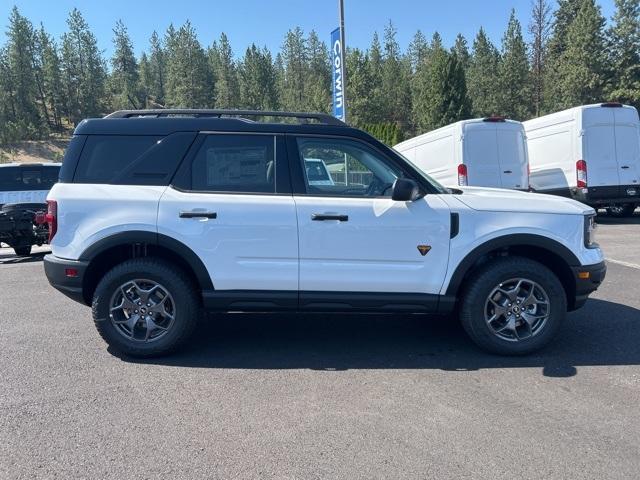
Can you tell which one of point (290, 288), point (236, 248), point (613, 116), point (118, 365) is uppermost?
point (613, 116)

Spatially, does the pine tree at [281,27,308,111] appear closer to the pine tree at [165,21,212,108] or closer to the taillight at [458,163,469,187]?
the pine tree at [165,21,212,108]

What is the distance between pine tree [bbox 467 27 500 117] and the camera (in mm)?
52406

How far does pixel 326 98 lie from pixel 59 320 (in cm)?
5774

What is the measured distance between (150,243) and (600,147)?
12667 millimetres

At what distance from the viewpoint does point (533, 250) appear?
14.5 feet

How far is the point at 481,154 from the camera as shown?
13047mm

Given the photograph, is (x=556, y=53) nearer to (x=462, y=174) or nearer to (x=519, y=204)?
(x=462, y=174)

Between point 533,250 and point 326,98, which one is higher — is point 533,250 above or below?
below

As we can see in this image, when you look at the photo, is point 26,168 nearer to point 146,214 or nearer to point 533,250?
point 146,214

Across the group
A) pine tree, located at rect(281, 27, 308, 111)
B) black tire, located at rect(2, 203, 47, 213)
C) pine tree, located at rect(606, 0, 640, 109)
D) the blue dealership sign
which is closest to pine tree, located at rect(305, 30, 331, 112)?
pine tree, located at rect(281, 27, 308, 111)

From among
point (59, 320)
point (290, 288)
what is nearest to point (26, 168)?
point (59, 320)

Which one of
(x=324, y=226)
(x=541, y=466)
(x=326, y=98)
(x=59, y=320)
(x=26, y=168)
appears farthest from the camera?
(x=326, y=98)

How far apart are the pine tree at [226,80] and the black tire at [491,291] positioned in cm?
7317

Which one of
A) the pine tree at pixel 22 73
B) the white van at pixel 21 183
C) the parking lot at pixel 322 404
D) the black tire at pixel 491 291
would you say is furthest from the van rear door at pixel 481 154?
the pine tree at pixel 22 73
